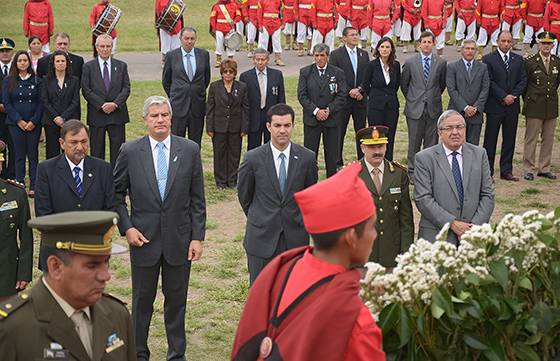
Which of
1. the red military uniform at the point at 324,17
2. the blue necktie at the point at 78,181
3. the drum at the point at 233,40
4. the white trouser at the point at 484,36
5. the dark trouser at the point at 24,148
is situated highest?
the red military uniform at the point at 324,17

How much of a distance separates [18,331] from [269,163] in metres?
4.46

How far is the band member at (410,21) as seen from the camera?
84.7ft

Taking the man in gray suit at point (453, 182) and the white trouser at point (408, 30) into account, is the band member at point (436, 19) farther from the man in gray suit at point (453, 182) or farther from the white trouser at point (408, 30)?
the man in gray suit at point (453, 182)

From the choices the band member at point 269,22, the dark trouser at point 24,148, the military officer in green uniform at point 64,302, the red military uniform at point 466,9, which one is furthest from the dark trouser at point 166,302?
the red military uniform at point 466,9

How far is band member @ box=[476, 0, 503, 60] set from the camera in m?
24.5

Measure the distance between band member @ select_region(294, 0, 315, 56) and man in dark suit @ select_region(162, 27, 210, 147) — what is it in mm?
10474

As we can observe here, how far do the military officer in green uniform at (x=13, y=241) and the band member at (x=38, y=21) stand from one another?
560 inches

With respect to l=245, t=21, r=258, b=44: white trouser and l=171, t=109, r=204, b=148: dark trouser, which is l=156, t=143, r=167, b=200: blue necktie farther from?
l=245, t=21, r=258, b=44: white trouser

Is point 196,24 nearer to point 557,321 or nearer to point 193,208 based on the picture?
point 193,208

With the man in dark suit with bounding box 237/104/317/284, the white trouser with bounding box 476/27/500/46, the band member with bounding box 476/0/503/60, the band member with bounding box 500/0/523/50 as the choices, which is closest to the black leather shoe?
the man in dark suit with bounding box 237/104/317/284

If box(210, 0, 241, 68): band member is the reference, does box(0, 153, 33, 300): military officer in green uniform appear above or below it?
below

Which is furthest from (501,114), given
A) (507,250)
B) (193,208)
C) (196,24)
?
(196,24)

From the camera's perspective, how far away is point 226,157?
14.6 meters

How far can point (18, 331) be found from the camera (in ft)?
13.7
